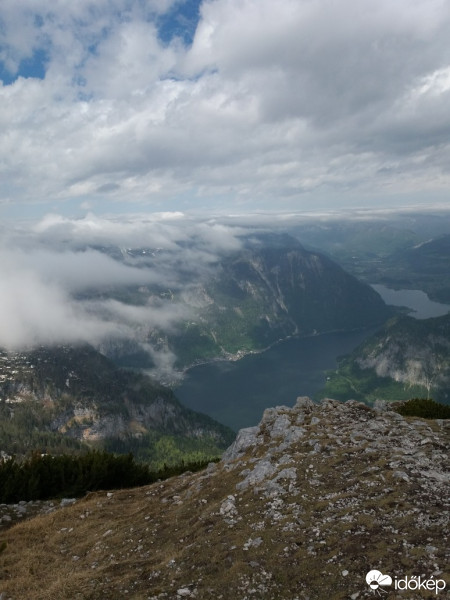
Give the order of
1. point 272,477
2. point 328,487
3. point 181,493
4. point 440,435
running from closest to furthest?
point 328,487 → point 272,477 → point 440,435 → point 181,493

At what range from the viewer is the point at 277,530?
19328 millimetres

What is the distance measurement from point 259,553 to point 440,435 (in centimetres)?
1807

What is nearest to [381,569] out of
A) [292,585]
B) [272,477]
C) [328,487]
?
[292,585]

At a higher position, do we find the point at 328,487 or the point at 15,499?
the point at 328,487

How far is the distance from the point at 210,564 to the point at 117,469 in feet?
108

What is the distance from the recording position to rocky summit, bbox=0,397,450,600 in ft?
50.6

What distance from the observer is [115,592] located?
17.8m

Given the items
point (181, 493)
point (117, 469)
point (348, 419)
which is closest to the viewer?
point (181, 493)

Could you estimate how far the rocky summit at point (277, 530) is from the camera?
15.4 metres

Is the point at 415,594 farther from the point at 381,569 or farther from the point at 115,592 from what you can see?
the point at 115,592

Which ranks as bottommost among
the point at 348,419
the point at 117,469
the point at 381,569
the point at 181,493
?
the point at 117,469

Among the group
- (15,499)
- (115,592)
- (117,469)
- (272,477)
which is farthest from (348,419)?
(15,499)

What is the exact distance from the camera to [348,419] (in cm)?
3356

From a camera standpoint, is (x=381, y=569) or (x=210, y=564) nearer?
(x=381, y=569)
